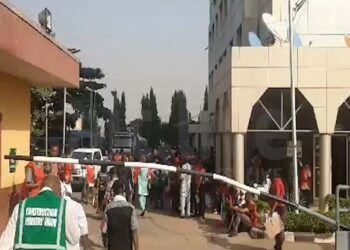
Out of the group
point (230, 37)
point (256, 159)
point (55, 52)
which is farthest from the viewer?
point (230, 37)

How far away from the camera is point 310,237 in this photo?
1490 cm

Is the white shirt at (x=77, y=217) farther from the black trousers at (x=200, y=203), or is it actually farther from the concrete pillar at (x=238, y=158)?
the concrete pillar at (x=238, y=158)

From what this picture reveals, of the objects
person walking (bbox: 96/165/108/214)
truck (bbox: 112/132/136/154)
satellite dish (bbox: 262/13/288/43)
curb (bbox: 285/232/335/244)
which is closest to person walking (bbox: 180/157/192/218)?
person walking (bbox: 96/165/108/214)

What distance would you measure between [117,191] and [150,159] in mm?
15723

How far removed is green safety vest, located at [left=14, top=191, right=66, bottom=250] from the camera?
5.85m

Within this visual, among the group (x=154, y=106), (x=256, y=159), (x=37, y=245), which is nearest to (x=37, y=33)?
(x=37, y=245)

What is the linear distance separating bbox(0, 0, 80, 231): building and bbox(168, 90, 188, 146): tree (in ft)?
216

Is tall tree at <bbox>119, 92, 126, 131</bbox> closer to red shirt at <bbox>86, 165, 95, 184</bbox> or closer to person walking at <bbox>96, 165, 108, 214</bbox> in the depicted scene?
red shirt at <bbox>86, 165, 95, 184</bbox>

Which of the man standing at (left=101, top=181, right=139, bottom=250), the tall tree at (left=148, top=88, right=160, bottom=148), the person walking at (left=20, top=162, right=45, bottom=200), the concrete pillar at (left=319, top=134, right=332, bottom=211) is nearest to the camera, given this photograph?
the man standing at (left=101, top=181, right=139, bottom=250)

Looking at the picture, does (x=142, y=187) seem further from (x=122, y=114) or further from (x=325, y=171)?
(x=122, y=114)

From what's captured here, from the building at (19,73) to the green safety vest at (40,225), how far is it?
2.96 meters

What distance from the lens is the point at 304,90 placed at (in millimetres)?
20609

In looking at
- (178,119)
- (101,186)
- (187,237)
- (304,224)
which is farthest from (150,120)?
(304,224)

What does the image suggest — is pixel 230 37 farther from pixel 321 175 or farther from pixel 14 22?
pixel 14 22
